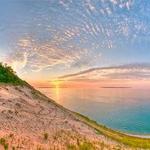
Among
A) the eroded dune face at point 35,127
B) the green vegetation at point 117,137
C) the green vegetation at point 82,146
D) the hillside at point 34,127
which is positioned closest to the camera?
the hillside at point 34,127

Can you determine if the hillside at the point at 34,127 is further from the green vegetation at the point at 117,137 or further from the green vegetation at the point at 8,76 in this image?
the green vegetation at the point at 117,137

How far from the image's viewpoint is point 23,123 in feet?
57.9

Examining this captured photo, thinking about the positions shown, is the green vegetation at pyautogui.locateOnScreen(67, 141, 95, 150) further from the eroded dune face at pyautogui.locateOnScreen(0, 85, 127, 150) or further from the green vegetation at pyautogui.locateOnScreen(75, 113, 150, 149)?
the green vegetation at pyautogui.locateOnScreen(75, 113, 150, 149)

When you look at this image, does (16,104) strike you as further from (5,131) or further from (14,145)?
(14,145)

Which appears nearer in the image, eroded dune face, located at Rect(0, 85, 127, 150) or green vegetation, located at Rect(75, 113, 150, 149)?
eroded dune face, located at Rect(0, 85, 127, 150)

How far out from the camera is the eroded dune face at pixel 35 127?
15.3m

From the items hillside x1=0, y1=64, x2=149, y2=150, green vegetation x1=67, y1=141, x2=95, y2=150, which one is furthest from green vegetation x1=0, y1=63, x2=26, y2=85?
green vegetation x1=67, y1=141, x2=95, y2=150

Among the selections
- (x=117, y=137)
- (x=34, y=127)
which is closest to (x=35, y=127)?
(x=34, y=127)

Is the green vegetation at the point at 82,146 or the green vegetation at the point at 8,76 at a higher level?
the green vegetation at the point at 8,76

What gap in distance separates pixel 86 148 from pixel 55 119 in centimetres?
435

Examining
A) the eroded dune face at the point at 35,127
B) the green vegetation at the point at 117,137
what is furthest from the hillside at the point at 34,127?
the green vegetation at the point at 117,137

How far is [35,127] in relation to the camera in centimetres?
1764

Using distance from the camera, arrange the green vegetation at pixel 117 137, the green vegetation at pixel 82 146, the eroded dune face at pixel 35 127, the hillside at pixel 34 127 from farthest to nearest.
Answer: the green vegetation at pixel 117 137, the green vegetation at pixel 82 146, the eroded dune face at pixel 35 127, the hillside at pixel 34 127

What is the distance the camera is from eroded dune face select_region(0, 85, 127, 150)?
15.3 meters
